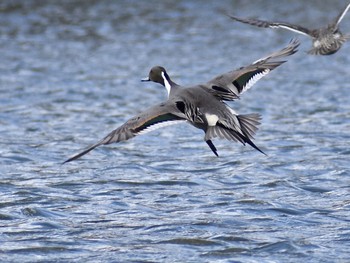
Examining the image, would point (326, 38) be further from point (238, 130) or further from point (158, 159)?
point (238, 130)

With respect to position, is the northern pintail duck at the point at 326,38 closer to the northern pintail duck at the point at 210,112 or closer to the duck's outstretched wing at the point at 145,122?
the northern pintail duck at the point at 210,112

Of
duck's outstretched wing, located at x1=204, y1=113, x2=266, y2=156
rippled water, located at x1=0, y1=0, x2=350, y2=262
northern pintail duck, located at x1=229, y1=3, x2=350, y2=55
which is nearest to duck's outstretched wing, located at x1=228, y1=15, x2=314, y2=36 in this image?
northern pintail duck, located at x1=229, y1=3, x2=350, y2=55

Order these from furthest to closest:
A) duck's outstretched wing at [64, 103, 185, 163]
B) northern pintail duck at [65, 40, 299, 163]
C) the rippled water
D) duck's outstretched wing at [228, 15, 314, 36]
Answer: duck's outstretched wing at [228, 15, 314, 36] → northern pintail duck at [65, 40, 299, 163] → duck's outstretched wing at [64, 103, 185, 163] → the rippled water

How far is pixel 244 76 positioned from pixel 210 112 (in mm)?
797

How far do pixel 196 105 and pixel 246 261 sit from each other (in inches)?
76.5

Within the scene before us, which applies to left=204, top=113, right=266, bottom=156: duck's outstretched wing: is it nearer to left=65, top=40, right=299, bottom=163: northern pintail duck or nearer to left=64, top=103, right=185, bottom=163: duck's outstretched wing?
left=65, top=40, right=299, bottom=163: northern pintail duck

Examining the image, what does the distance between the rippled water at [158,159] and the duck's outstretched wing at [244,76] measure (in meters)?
0.95

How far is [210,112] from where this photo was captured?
8.23 meters

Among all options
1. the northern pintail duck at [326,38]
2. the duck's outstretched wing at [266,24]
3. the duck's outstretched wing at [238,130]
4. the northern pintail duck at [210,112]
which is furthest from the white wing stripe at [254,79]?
the northern pintail duck at [326,38]

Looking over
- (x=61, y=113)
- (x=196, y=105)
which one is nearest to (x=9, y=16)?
(x=61, y=113)

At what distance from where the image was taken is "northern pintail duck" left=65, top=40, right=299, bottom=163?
7758mm

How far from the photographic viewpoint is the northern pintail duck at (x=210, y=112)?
305 inches

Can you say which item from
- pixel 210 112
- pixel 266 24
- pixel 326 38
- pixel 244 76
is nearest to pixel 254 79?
pixel 244 76

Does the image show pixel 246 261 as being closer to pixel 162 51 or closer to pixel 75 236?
pixel 75 236
